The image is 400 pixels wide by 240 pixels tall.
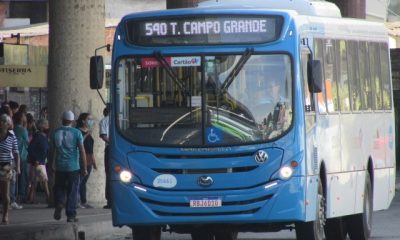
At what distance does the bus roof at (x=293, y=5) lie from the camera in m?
17.1

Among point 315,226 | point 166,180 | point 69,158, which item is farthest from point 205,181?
point 69,158

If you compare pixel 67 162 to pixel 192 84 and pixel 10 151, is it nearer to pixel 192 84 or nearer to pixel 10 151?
pixel 10 151

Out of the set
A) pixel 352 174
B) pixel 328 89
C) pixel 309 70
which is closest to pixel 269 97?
pixel 309 70

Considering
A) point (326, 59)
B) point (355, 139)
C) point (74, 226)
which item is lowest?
point (74, 226)

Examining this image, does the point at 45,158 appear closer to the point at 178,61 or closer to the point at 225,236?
the point at 225,236

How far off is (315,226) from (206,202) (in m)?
1.49

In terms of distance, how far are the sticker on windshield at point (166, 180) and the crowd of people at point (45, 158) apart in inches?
204

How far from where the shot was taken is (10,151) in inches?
794

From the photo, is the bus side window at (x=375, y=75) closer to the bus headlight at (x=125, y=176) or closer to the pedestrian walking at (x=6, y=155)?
the bus headlight at (x=125, y=176)

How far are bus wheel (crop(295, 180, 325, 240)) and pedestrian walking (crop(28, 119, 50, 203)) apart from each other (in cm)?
1007

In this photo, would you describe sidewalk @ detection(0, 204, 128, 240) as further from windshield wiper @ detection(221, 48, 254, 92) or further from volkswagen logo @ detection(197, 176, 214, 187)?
windshield wiper @ detection(221, 48, 254, 92)

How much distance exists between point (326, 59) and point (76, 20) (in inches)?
352

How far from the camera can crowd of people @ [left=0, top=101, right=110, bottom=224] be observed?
2014cm

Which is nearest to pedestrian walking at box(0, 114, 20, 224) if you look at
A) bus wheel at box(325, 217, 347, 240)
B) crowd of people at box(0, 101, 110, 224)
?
crowd of people at box(0, 101, 110, 224)
